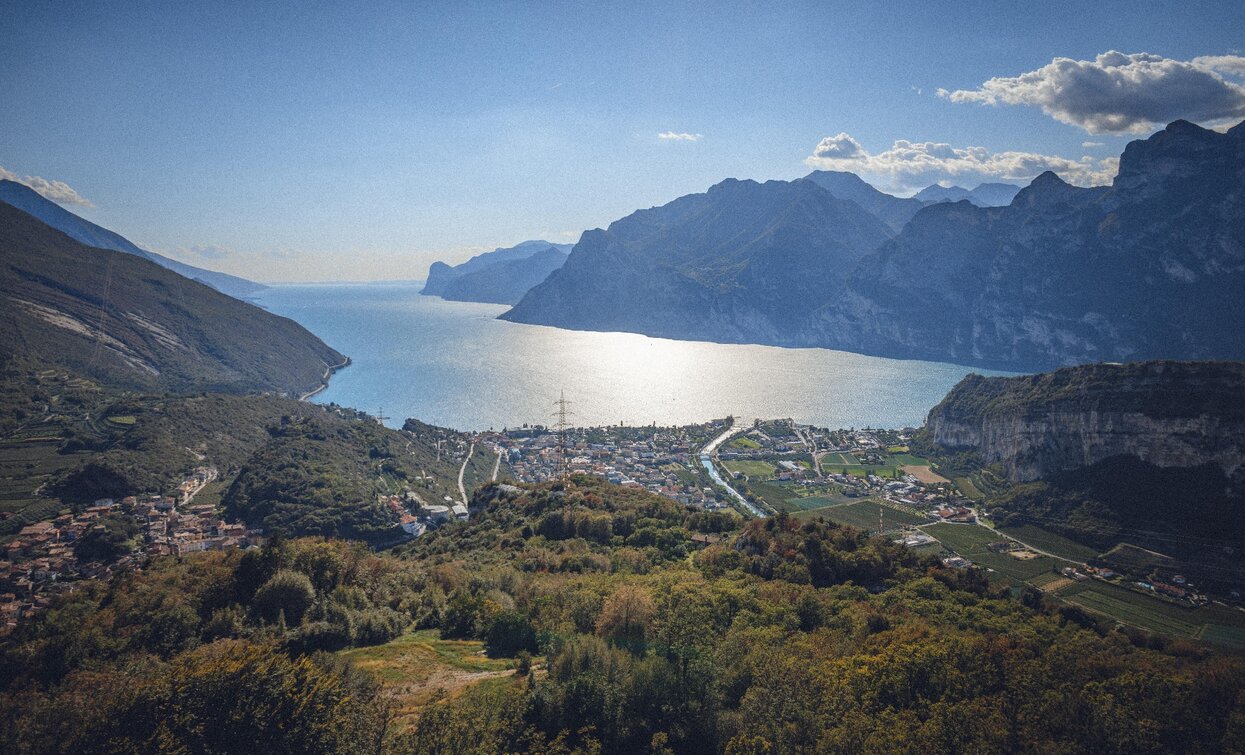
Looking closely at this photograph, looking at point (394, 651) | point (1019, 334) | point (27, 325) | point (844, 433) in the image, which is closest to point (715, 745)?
point (394, 651)

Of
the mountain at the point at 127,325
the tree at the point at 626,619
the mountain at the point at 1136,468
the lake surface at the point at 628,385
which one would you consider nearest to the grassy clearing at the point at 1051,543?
the mountain at the point at 1136,468

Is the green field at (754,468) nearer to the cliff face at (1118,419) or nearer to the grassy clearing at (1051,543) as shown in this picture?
the grassy clearing at (1051,543)

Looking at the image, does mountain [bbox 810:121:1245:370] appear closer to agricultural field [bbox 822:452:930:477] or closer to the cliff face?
the cliff face

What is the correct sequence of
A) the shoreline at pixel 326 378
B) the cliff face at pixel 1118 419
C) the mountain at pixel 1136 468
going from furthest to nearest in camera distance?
1. the shoreline at pixel 326 378
2. the cliff face at pixel 1118 419
3. the mountain at pixel 1136 468

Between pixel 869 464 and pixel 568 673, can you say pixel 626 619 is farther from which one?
pixel 869 464

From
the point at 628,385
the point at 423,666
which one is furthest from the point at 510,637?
the point at 628,385

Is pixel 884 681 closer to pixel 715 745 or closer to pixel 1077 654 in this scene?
pixel 715 745

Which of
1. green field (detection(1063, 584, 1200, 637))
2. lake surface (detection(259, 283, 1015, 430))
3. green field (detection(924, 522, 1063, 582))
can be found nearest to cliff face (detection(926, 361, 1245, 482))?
green field (detection(924, 522, 1063, 582))
